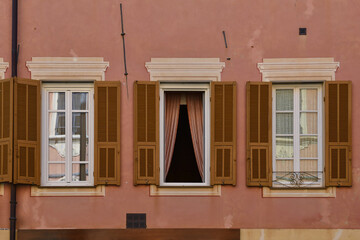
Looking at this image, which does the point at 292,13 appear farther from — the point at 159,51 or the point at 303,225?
the point at 303,225

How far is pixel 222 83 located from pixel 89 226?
11.0 ft

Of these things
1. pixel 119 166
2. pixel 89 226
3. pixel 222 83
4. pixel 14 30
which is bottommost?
pixel 89 226

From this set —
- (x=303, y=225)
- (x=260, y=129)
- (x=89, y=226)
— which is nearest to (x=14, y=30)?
(x=89, y=226)

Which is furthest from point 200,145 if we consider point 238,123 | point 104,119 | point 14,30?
point 14,30

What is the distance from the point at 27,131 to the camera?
13812mm

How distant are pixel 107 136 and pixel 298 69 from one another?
138 inches

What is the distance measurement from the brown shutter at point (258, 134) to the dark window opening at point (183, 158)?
3.31 feet

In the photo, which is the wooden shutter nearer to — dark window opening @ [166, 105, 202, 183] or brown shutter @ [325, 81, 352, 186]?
dark window opening @ [166, 105, 202, 183]

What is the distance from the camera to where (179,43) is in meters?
14.2

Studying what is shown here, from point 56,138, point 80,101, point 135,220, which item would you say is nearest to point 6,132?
point 56,138

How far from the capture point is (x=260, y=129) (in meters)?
14.0

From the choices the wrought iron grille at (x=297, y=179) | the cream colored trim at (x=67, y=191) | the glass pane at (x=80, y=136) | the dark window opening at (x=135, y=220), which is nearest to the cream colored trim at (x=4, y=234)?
the cream colored trim at (x=67, y=191)

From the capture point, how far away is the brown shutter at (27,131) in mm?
13750

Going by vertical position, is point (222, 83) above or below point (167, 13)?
below
